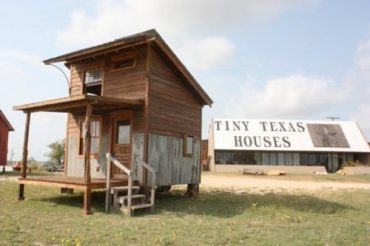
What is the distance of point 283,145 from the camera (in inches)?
1829

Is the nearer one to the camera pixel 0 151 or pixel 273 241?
pixel 273 241

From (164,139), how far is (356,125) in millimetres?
42940

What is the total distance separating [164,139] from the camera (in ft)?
52.2

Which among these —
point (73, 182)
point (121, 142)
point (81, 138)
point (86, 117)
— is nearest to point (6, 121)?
point (81, 138)

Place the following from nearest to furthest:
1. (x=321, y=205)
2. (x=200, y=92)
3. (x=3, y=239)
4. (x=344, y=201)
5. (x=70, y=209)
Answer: (x=3, y=239) → (x=70, y=209) → (x=321, y=205) → (x=344, y=201) → (x=200, y=92)

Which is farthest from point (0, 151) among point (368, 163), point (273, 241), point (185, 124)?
point (368, 163)

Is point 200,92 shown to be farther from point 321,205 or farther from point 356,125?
point 356,125

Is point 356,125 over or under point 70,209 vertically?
over

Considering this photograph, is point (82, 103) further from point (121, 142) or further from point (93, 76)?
point (93, 76)

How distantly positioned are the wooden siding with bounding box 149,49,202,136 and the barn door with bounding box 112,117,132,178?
1189mm

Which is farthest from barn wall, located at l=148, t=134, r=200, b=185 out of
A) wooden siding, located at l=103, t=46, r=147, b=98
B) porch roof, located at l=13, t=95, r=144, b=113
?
wooden siding, located at l=103, t=46, r=147, b=98

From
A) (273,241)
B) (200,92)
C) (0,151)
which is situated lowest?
(273,241)

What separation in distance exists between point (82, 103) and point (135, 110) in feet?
8.00

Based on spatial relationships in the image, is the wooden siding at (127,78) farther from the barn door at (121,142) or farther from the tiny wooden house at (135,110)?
the barn door at (121,142)
